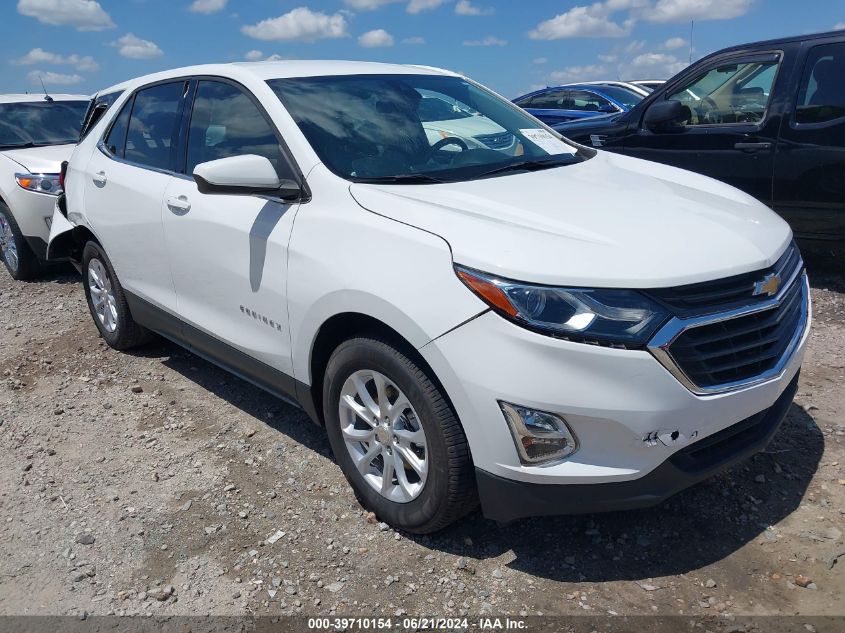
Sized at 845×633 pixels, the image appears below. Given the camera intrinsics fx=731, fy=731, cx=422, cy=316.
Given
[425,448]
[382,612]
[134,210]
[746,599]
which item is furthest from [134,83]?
[746,599]

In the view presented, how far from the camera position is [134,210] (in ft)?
13.4

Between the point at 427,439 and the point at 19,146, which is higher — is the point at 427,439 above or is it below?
below

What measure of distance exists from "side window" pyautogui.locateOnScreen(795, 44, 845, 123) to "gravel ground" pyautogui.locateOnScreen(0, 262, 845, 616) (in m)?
2.22

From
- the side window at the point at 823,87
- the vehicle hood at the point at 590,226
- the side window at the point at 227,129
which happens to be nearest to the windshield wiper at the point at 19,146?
the side window at the point at 227,129

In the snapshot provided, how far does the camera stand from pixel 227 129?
356cm

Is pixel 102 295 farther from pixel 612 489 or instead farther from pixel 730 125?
pixel 730 125

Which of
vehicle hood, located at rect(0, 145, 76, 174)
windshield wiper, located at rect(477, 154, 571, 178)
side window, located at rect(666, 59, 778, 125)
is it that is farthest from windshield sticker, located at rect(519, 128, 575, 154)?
→ vehicle hood, located at rect(0, 145, 76, 174)

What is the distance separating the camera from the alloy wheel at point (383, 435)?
8.83ft

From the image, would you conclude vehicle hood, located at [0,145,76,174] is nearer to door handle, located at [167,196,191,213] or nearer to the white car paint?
the white car paint

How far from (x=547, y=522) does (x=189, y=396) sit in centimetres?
238

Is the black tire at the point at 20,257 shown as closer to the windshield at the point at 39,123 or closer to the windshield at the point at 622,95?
the windshield at the point at 39,123

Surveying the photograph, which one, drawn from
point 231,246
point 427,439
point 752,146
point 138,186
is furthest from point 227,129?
point 752,146

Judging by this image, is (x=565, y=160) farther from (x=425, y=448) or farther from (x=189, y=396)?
(x=189, y=396)

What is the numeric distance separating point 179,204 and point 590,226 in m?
2.15
